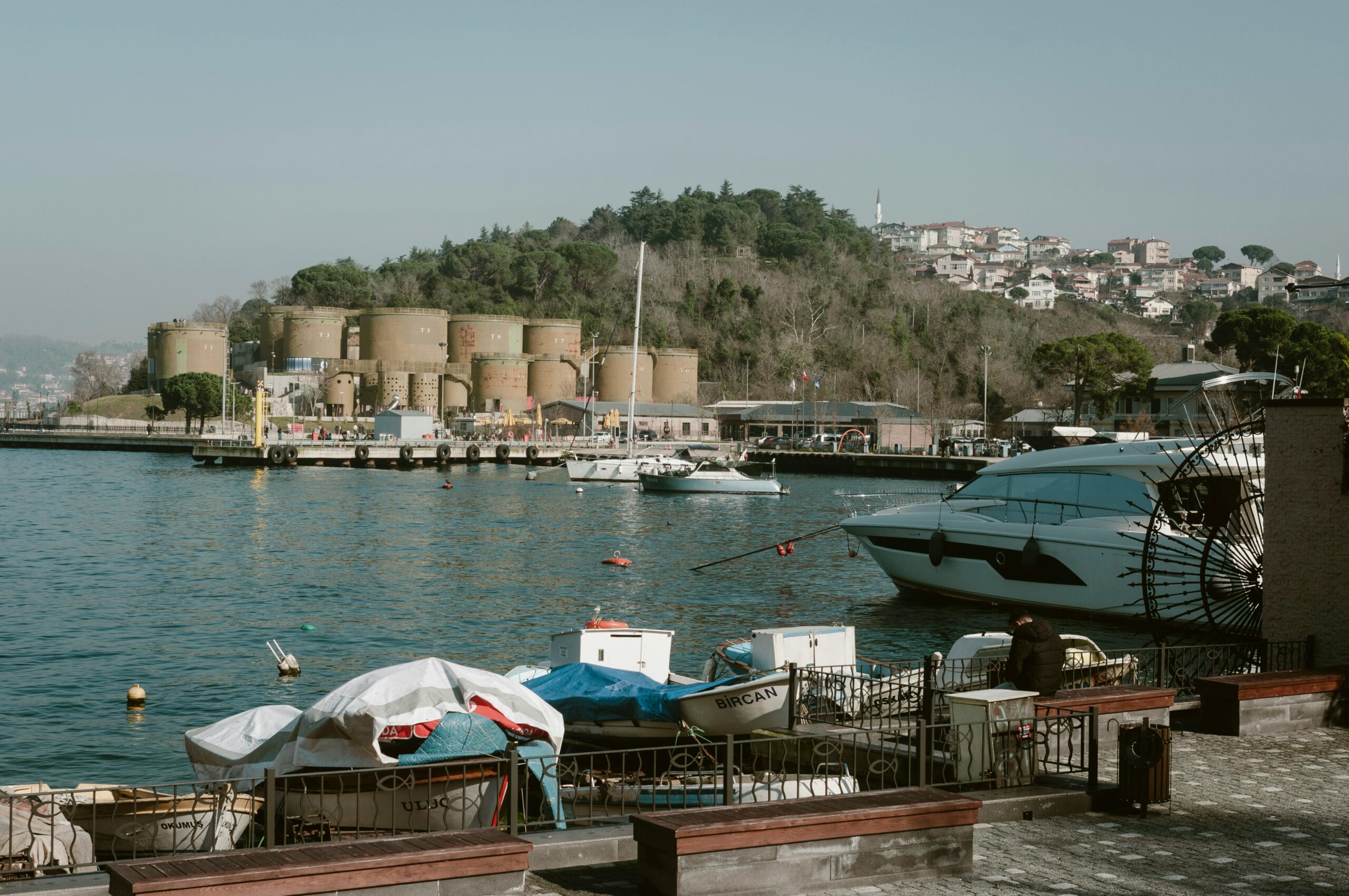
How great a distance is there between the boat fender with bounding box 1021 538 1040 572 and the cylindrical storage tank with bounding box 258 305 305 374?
124113mm

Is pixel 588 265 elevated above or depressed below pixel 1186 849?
above

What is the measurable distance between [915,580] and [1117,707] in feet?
58.3

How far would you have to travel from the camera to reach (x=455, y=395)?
428 feet

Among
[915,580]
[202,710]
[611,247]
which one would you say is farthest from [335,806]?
[611,247]

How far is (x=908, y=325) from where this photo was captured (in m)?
153

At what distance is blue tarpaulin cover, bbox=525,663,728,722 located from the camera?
45.5 feet

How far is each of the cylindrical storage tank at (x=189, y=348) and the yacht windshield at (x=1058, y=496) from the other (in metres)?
121

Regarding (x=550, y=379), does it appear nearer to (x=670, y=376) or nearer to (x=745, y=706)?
(x=670, y=376)

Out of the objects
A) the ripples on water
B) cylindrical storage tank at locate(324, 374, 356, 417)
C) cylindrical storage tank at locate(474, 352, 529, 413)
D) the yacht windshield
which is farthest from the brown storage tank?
the yacht windshield

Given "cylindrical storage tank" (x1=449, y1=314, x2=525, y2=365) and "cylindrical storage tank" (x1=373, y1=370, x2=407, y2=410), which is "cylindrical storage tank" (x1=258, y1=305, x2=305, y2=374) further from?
"cylindrical storage tank" (x1=449, y1=314, x2=525, y2=365)

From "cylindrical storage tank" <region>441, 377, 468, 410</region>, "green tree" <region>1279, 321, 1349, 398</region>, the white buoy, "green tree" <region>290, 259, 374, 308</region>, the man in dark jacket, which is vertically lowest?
the white buoy

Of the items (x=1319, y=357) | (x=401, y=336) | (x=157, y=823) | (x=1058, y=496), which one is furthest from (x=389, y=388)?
(x=157, y=823)

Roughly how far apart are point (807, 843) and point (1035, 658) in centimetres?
501

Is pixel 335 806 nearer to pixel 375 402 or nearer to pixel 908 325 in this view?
pixel 375 402
